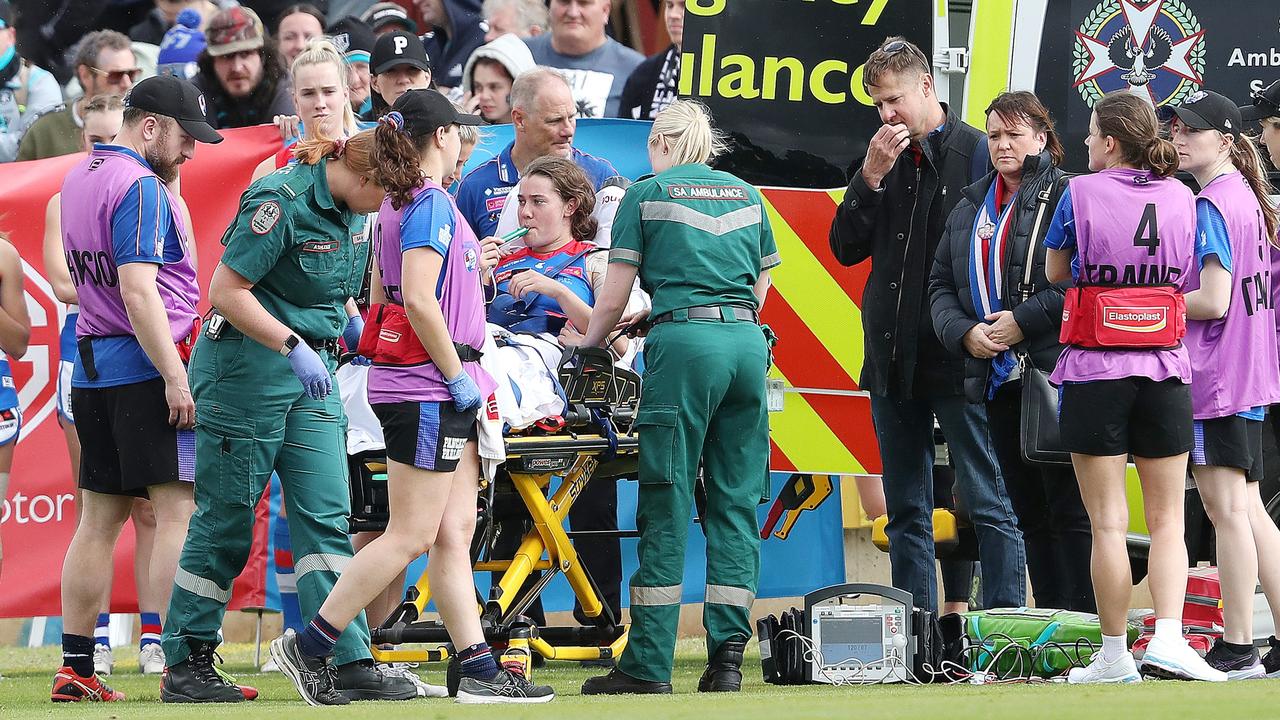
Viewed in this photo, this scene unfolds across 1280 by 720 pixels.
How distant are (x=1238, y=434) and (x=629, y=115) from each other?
4.20 meters

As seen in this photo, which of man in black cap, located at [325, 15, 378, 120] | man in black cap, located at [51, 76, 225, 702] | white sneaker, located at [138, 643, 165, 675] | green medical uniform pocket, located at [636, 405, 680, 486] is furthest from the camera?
man in black cap, located at [325, 15, 378, 120]

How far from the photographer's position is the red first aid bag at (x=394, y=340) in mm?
5500

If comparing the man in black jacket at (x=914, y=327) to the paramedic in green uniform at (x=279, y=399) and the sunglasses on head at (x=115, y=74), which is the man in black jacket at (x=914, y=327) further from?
the sunglasses on head at (x=115, y=74)

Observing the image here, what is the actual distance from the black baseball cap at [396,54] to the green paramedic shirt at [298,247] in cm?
242

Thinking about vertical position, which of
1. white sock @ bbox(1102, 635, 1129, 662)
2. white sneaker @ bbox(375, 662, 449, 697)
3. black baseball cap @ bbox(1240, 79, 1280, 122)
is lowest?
white sneaker @ bbox(375, 662, 449, 697)

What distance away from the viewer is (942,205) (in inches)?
275

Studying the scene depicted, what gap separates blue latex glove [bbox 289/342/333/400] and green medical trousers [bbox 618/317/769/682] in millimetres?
1037

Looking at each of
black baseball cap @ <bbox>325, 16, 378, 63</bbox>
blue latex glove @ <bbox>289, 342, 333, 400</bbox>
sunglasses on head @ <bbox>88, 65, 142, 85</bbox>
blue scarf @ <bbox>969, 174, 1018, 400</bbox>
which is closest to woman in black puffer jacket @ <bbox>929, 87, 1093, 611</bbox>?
blue scarf @ <bbox>969, 174, 1018, 400</bbox>

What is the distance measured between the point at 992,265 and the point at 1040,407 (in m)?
0.67

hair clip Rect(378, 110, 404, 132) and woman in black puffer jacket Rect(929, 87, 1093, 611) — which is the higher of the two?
hair clip Rect(378, 110, 404, 132)

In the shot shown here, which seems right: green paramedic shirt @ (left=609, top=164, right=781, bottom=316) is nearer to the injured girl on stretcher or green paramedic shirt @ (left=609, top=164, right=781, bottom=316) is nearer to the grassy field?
the injured girl on stretcher

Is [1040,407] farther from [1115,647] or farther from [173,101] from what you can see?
[173,101]

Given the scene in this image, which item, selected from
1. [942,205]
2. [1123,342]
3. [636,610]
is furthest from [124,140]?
[1123,342]

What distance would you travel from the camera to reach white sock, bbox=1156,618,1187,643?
5.71m
